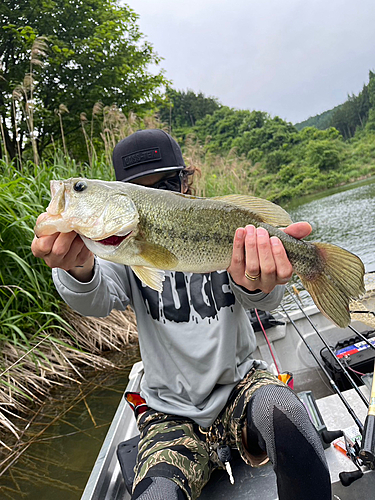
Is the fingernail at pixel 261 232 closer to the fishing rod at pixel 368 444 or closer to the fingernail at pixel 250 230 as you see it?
the fingernail at pixel 250 230

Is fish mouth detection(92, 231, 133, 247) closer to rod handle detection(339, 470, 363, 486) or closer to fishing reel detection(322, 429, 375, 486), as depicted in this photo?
fishing reel detection(322, 429, 375, 486)

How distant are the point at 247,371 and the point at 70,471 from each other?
6.97ft

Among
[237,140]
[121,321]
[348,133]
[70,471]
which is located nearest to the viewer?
[70,471]

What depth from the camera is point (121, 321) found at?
5391 mm

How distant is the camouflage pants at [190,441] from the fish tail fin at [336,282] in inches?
22.2

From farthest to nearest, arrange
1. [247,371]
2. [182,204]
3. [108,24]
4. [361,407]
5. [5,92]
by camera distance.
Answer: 1. [108,24]
2. [5,92]
3. [361,407]
4. [247,371]
5. [182,204]

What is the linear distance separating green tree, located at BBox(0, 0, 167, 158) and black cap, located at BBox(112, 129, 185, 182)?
12.7 metres

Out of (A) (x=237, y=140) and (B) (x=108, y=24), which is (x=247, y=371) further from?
(A) (x=237, y=140)

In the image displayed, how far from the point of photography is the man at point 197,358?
155cm

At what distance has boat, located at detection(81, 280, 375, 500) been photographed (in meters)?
1.99

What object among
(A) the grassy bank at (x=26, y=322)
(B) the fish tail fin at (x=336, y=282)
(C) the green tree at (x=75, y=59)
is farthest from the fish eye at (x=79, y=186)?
(C) the green tree at (x=75, y=59)

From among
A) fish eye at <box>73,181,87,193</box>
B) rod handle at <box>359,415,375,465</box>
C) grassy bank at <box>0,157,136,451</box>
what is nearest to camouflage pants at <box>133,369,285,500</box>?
rod handle at <box>359,415,375,465</box>

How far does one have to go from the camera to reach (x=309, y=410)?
7.82 feet

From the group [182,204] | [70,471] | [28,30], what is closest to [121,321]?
[70,471]
